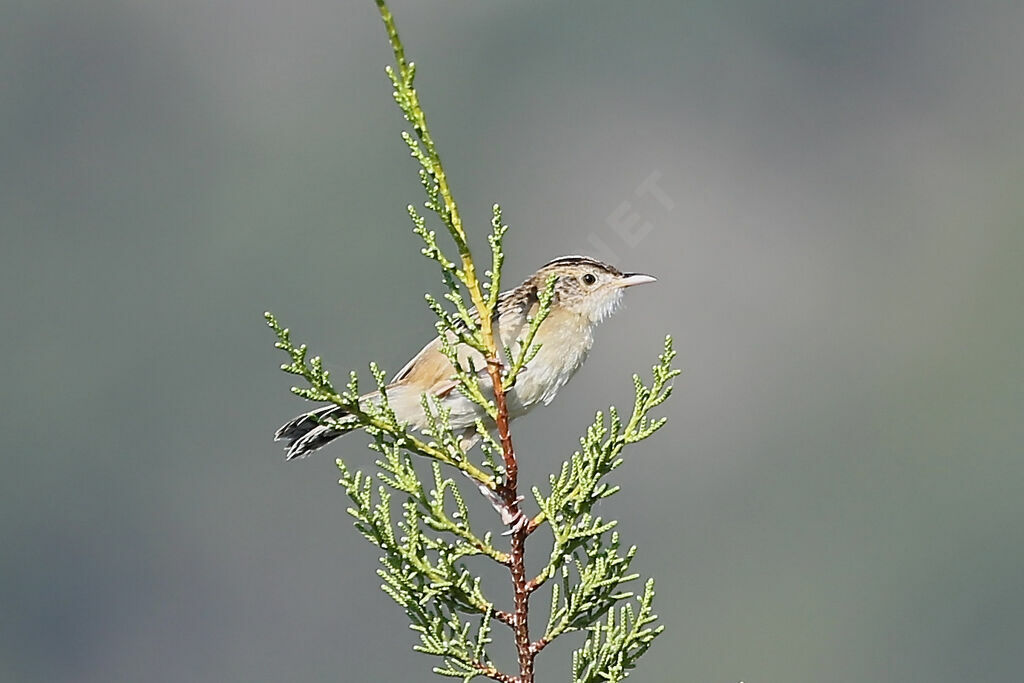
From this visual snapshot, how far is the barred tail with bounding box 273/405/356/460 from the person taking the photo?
9.13 meters

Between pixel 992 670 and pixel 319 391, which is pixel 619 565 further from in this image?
pixel 992 670

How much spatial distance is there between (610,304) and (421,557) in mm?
3426

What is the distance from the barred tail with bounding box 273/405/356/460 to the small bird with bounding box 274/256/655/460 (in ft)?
0.46

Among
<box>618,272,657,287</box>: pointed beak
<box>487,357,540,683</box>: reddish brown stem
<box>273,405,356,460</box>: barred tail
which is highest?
<box>273,405,356,460</box>: barred tail

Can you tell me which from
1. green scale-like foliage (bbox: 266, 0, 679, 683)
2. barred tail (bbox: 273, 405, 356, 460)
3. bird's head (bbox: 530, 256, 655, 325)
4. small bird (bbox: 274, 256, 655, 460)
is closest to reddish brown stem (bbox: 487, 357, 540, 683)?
green scale-like foliage (bbox: 266, 0, 679, 683)

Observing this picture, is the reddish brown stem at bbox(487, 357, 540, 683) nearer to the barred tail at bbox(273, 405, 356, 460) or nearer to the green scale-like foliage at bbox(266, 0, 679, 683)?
the green scale-like foliage at bbox(266, 0, 679, 683)

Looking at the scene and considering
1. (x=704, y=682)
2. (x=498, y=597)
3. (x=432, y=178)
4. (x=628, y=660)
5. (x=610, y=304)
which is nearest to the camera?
(x=432, y=178)

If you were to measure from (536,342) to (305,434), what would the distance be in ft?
5.24

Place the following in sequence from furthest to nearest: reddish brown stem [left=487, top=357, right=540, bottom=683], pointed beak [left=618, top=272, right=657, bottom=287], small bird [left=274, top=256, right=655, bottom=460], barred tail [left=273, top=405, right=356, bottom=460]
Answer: pointed beak [left=618, top=272, right=657, bottom=287] < small bird [left=274, top=256, right=655, bottom=460] < barred tail [left=273, top=405, right=356, bottom=460] < reddish brown stem [left=487, top=357, right=540, bottom=683]

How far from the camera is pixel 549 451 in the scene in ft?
635

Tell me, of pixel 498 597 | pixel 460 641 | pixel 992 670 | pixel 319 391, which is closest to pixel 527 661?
pixel 460 641

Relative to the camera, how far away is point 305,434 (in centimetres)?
A: 920

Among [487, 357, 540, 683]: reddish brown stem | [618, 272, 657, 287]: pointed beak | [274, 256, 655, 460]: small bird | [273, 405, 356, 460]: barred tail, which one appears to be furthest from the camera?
[618, 272, 657, 287]: pointed beak

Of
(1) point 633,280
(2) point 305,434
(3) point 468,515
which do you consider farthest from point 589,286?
(3) point 468,515
